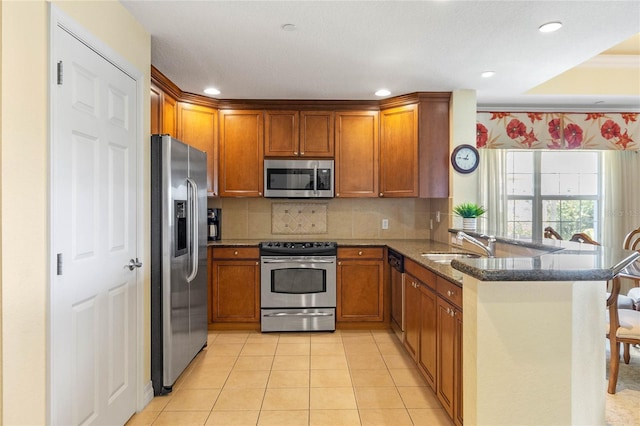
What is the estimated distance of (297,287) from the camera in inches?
158

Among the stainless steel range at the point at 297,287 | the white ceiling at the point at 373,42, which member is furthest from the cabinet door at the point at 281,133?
the stainless steel range at the point at 297,287

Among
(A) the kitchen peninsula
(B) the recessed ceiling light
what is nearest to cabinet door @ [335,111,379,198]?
(B) the recessed ceiling light

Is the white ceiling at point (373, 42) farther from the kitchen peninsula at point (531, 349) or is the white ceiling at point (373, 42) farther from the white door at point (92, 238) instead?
the kitchen peninsula at point (531, 349)

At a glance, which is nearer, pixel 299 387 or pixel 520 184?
pixel 299 387

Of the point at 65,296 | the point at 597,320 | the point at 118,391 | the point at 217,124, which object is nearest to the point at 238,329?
the point at 118,391

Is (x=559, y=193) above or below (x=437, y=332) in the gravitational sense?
above

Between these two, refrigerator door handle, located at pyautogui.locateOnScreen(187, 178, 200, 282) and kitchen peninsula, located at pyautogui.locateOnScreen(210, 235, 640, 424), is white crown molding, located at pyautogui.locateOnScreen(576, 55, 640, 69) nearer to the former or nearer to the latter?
kitchen peninsula, located at pyautogui.locateOnScreen(210, 235, 640, 424)

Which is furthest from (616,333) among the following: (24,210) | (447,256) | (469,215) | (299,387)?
(24,210)

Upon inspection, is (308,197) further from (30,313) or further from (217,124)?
(30,313)

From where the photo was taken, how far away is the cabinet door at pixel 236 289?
4039 millimetres

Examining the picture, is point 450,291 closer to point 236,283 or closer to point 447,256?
point 447,256

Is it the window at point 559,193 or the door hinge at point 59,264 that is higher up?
the window at point 559,193

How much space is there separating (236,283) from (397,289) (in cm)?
162

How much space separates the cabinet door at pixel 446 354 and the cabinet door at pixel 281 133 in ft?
8.19
